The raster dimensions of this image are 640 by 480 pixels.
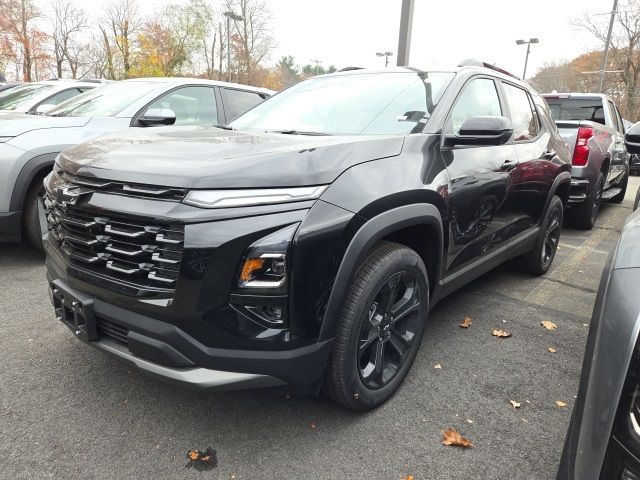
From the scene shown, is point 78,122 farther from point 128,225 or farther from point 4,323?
point 128,225

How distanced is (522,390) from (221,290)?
182 cm

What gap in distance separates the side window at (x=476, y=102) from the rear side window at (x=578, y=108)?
15.8ft

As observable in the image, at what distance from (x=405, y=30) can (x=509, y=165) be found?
527 cm

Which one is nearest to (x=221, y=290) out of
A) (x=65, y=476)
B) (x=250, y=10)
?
(x=65, y=476)

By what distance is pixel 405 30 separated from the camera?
7676 mm

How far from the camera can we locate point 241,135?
2.49m

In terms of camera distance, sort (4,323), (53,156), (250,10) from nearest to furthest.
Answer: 1. (4,323)
2. (53,156)
3. (250,10)

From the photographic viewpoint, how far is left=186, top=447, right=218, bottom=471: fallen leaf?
6.58ft

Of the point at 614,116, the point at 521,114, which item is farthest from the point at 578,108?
the point at 521,114

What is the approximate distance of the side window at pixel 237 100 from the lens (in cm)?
565

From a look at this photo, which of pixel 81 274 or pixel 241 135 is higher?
pixel 241 135

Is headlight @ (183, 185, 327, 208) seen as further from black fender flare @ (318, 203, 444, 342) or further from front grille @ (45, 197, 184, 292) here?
black fender flare @ (318, 203, 444, 342)

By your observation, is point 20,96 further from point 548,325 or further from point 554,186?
point 548,325

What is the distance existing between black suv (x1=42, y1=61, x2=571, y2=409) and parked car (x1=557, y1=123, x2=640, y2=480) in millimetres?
921
